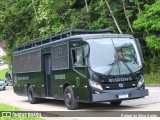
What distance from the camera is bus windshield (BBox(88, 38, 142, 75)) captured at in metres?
14.8

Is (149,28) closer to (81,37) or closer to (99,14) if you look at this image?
(99,14)

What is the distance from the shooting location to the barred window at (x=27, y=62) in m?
20.1

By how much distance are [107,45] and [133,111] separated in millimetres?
2677

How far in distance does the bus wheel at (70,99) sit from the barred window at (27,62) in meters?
3.68

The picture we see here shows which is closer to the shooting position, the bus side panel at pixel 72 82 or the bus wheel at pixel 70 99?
the bus side panel at pixel 72 82

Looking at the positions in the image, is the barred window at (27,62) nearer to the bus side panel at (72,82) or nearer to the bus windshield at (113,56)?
the bus side panel at (72,82)

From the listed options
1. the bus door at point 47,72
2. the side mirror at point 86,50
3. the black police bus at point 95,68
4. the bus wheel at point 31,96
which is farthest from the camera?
the bus wheel at point 31,96

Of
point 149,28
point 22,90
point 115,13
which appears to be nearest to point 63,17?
point 115,13

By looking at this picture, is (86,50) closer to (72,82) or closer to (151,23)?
(72,82)

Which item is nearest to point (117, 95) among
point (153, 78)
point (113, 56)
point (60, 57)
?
point (113, 56)

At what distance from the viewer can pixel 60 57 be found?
1709cm

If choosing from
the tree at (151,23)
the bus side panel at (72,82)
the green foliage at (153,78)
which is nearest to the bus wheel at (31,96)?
the bus side panel at (72,82)

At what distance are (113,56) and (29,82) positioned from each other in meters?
7.59

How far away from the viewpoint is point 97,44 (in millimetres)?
15273
